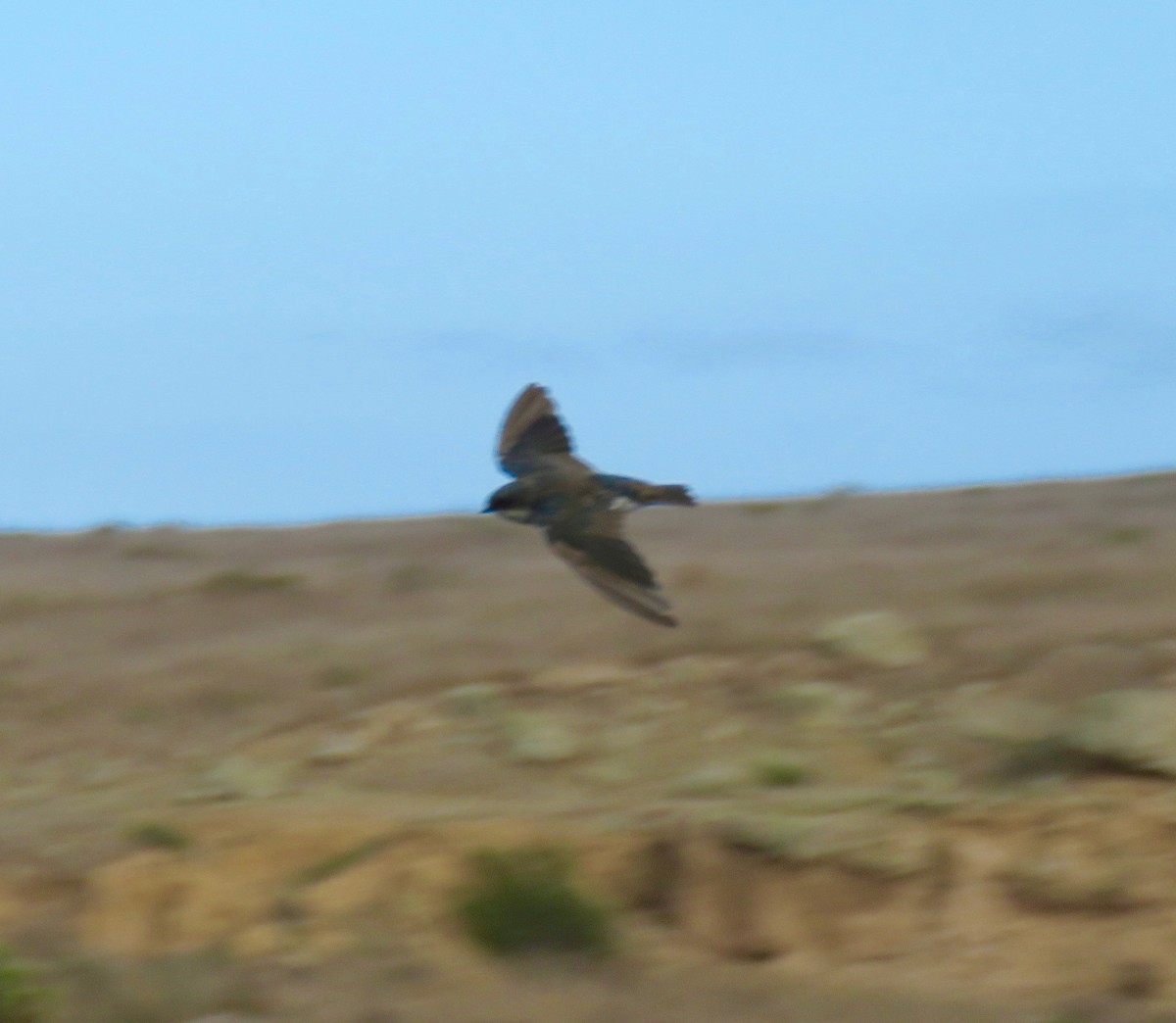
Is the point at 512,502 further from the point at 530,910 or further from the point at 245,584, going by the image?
the point at 245,584

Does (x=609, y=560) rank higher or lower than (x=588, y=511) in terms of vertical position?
lower

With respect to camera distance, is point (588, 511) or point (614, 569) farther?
point (588, 511)

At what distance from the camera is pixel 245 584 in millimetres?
19938

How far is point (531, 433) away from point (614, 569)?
2.32 meters

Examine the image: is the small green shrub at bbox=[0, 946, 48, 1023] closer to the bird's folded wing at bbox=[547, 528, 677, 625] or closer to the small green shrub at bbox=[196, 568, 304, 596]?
the bird's folded wing at bbox=[547, 528, 677, 625]

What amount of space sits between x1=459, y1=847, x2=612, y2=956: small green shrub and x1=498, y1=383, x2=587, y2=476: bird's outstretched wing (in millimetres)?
2416

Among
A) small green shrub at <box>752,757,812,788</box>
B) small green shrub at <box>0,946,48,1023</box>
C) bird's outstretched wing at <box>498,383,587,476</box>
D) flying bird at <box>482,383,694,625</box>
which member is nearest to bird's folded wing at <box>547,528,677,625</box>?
flying bird at <box>482,383,694,625</box>

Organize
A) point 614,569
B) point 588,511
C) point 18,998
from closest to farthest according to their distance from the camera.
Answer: point 18,998 < point 614,569 < point 588,511

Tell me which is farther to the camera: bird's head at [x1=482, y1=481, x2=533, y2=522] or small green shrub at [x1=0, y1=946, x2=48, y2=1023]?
bird's head at [x1=482, y1=481, x2=533, y2=522]

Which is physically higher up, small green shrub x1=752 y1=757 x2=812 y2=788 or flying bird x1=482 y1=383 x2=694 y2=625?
flying bird x1=482 y1=383 x2=694 y2=625

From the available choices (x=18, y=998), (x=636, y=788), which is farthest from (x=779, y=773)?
(x=18, y=998)

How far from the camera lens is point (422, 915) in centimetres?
1008

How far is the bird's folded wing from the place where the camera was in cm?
898

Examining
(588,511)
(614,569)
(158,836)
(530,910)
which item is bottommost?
(530,910)
